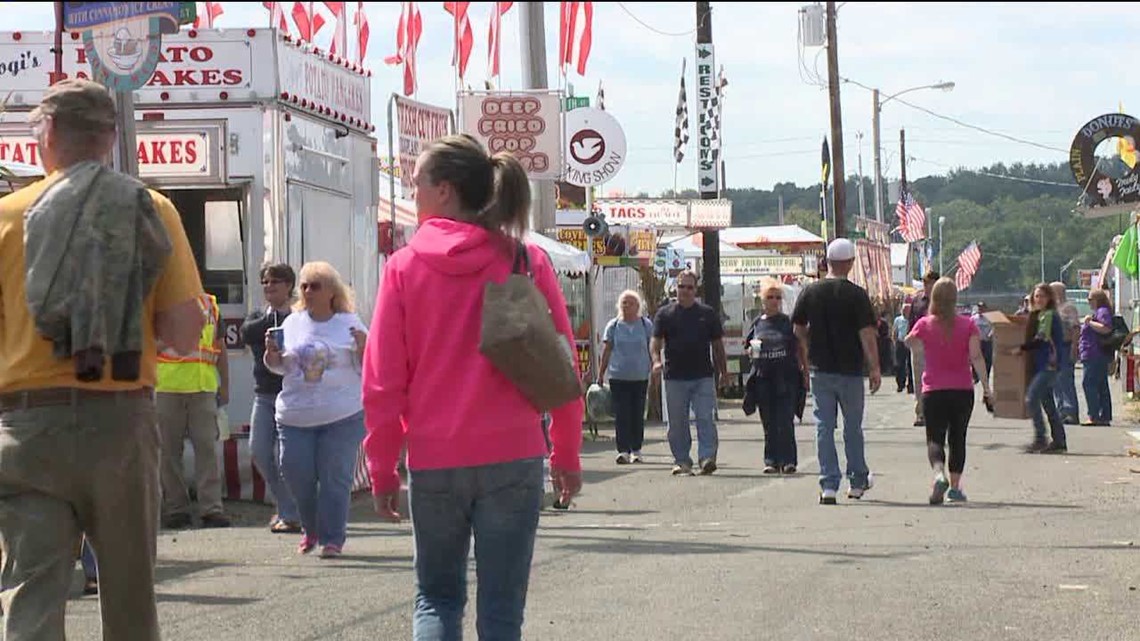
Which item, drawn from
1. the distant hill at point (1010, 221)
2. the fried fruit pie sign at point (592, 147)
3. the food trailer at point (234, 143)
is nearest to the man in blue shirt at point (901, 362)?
the fried fruit pie sign at point (592, 147)

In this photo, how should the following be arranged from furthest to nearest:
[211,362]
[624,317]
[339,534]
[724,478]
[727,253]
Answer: [727,253], [624,317], [724,478], [211,362], [339,534]

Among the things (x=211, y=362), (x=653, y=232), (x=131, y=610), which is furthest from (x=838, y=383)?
(x=653, y=232)

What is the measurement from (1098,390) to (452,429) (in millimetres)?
19588

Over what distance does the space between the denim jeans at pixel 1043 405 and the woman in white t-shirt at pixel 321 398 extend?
10157mm

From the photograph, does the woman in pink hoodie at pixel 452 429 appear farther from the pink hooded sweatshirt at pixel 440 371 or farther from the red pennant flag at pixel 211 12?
the red pennant flag at pixel 211 12

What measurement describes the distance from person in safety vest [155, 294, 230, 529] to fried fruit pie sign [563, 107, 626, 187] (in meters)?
11.9

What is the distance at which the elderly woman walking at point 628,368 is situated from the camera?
59.5 feet

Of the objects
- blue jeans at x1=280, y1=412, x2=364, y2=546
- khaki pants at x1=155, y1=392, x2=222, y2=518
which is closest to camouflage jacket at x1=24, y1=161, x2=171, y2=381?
blue jeans at x1=280, y1=412, x2=364, y2=546

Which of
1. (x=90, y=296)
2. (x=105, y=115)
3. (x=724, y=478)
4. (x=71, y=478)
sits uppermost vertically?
(x=105, y=115)

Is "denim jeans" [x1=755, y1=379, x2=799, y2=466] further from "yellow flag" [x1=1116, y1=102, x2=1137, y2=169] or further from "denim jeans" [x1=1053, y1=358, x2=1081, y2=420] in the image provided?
"yellow flag" [x1=1116, y1=102, x2=1137, y2=169]

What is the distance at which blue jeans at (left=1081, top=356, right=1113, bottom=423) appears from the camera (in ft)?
76.9

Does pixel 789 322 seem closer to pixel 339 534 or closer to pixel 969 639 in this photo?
pixel 339 534

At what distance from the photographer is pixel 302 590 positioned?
30.1 feet

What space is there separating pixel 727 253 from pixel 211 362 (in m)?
35.8
